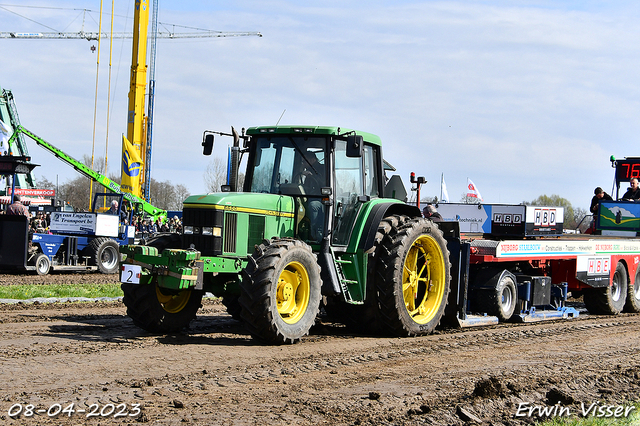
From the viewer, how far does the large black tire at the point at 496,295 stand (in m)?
10.9

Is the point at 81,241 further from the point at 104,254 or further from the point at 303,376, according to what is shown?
the point at 303,376

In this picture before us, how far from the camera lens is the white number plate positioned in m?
7.98

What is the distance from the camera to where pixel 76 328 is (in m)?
9.27

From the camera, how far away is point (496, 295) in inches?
427

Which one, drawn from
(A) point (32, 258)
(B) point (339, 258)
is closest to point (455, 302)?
(B) point (339, 258)

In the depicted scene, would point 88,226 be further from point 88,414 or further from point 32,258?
point 88,414

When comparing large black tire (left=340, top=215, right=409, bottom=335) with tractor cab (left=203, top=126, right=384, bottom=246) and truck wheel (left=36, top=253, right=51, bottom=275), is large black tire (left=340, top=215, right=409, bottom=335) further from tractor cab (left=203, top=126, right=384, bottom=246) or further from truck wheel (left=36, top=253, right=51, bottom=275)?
truck wheel (left=36, top=253, right=51, bottom=275)

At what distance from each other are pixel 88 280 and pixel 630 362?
43.9 ft

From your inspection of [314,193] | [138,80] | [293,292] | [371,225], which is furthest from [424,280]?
[138,80]

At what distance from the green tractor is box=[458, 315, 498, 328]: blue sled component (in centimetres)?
72

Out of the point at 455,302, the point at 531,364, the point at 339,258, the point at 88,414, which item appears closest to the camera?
the point at 88,414

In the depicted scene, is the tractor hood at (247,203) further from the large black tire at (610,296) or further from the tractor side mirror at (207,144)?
the large black tire at (610,296)

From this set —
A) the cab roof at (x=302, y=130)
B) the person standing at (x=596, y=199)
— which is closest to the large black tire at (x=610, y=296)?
the person standing at (x=596, y=199)

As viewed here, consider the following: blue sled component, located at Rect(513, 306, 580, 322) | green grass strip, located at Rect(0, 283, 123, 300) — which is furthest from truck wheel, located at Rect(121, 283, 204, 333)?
blue sled component, located at Rect(513, 306, 580, 322)
